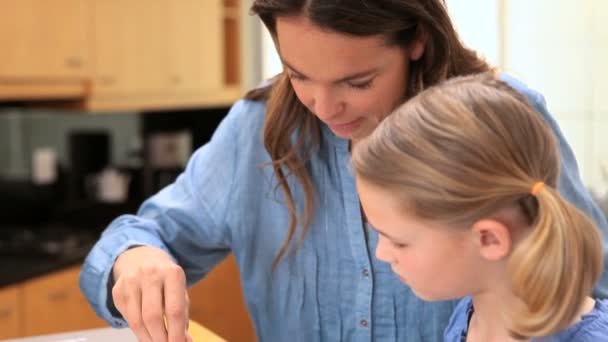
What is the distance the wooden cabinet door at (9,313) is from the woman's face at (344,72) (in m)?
1.77

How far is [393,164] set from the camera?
39.9 inches

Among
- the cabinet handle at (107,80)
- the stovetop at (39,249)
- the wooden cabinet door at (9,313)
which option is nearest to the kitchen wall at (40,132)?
the stovetop at (39,249)

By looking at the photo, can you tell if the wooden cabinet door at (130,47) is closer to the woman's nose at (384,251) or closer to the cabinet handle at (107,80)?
the cabinet handle at (107,80)

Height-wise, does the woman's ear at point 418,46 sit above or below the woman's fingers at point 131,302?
above

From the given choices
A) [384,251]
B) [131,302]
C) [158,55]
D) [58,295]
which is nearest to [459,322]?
[384,251]

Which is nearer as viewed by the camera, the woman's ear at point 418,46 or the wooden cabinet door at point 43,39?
the woman's ear at point 418,46

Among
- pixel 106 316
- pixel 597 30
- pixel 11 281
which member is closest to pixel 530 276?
pixel 106 316

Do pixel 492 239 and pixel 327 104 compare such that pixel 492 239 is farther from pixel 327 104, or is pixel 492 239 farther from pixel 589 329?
pixel 327 104

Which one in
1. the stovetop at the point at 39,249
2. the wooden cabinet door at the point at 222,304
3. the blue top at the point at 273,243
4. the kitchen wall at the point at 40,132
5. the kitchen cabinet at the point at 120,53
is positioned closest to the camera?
the blue top at the point at 273,243

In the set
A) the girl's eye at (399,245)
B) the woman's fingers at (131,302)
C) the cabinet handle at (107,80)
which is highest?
the girl's eye at (399,245)

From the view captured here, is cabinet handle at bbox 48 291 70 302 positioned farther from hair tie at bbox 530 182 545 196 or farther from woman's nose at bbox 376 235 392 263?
hair tie at bbox 530 182 545 196

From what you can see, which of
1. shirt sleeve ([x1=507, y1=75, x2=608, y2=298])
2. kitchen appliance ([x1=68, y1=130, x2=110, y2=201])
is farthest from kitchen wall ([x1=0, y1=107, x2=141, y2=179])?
shirt sleeve ([x1=507, y1=75, x2=608, y2=298])

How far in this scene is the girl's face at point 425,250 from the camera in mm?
1008

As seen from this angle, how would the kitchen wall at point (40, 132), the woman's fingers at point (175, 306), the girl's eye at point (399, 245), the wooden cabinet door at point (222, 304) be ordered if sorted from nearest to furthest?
the girl's eye at point (399, 245)
the woman's fingers at point (175, 306)
the kitchen wall at point (40, 132)
the wooden cabinet door at point (222, 304)
